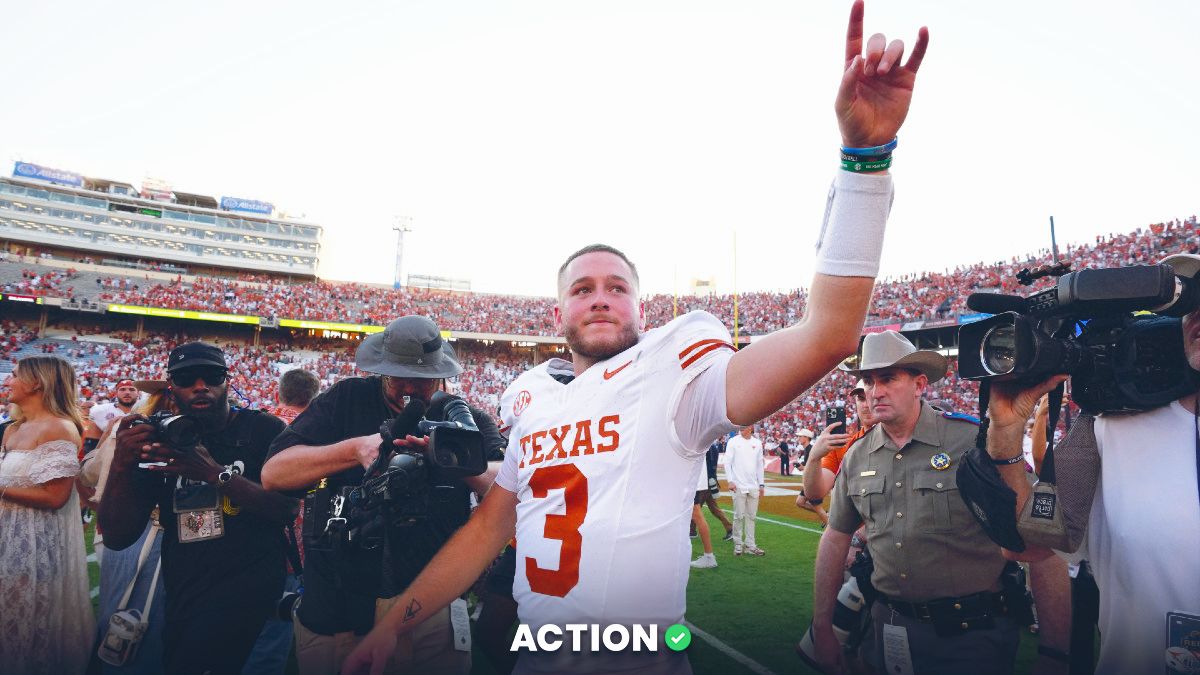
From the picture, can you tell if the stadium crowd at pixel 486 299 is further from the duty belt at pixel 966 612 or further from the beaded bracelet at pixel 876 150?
the beaded bracelet at pixel 876 150

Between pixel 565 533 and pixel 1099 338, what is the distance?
5.98ft

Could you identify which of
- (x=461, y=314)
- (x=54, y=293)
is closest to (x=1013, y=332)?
(x=461, y=314)

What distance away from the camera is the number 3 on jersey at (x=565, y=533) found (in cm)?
178

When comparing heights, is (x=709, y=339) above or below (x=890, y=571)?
above

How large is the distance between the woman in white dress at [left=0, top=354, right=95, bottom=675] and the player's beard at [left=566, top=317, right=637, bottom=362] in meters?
3.74

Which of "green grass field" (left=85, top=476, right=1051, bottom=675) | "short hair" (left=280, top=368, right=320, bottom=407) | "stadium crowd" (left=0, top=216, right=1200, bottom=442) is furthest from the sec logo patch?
"stadium crowd" (left=0, top=216, right=1200, bottom=442)

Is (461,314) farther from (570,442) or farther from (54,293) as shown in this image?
(570,442)

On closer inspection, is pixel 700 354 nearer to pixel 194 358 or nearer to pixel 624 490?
pixel 624 490

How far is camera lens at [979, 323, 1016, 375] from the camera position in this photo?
1.97m

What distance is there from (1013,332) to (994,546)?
1.64m

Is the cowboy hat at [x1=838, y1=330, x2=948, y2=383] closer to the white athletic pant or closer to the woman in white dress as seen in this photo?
the woman in white dress

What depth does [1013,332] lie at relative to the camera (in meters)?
1.95

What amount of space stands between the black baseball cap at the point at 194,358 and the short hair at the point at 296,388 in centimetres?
248

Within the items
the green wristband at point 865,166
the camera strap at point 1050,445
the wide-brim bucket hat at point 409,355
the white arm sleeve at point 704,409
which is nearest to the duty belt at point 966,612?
the camera strap at point 1050,445
